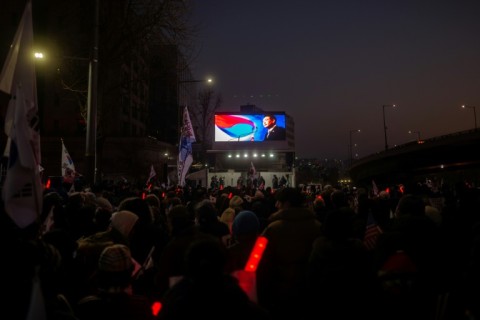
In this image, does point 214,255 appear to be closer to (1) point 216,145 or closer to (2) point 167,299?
(2) point 167,299

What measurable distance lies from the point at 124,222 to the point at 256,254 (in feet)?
6.49

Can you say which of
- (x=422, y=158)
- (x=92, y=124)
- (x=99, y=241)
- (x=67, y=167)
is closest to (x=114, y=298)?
(x=99, y=241)

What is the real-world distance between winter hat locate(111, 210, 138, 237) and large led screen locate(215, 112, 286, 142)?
43766 millimetres

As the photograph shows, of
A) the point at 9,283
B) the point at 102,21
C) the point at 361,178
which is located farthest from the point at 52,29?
the point at 9,283

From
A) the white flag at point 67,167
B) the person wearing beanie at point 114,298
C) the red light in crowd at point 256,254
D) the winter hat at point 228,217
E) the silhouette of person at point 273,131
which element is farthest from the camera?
the silhouette of person at point 273,131

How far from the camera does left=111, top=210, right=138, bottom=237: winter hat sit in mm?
5891

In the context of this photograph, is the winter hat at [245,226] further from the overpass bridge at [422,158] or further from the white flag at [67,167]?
the overpass bridge at [422,158]

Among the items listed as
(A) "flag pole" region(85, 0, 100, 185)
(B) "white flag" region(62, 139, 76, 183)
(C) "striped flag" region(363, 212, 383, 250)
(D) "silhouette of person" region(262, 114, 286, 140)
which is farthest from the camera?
(D) "silhouette of person" region(262, 114, 286, 140)

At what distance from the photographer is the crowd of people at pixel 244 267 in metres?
2.97

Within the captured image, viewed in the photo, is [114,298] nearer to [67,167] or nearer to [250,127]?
[67,167]

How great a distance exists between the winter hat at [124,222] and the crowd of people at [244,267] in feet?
0.05

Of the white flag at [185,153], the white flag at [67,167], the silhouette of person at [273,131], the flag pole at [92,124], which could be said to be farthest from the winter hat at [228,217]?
the silhouette of person at [273,131]

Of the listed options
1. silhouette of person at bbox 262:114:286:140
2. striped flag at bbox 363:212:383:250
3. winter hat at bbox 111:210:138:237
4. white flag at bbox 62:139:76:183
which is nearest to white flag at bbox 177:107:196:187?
white flag at bbox 62:139:76:183

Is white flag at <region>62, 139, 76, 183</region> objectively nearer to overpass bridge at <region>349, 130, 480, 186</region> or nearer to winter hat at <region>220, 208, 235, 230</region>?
winter hat at <region>220, 208, 235, 230</region>
